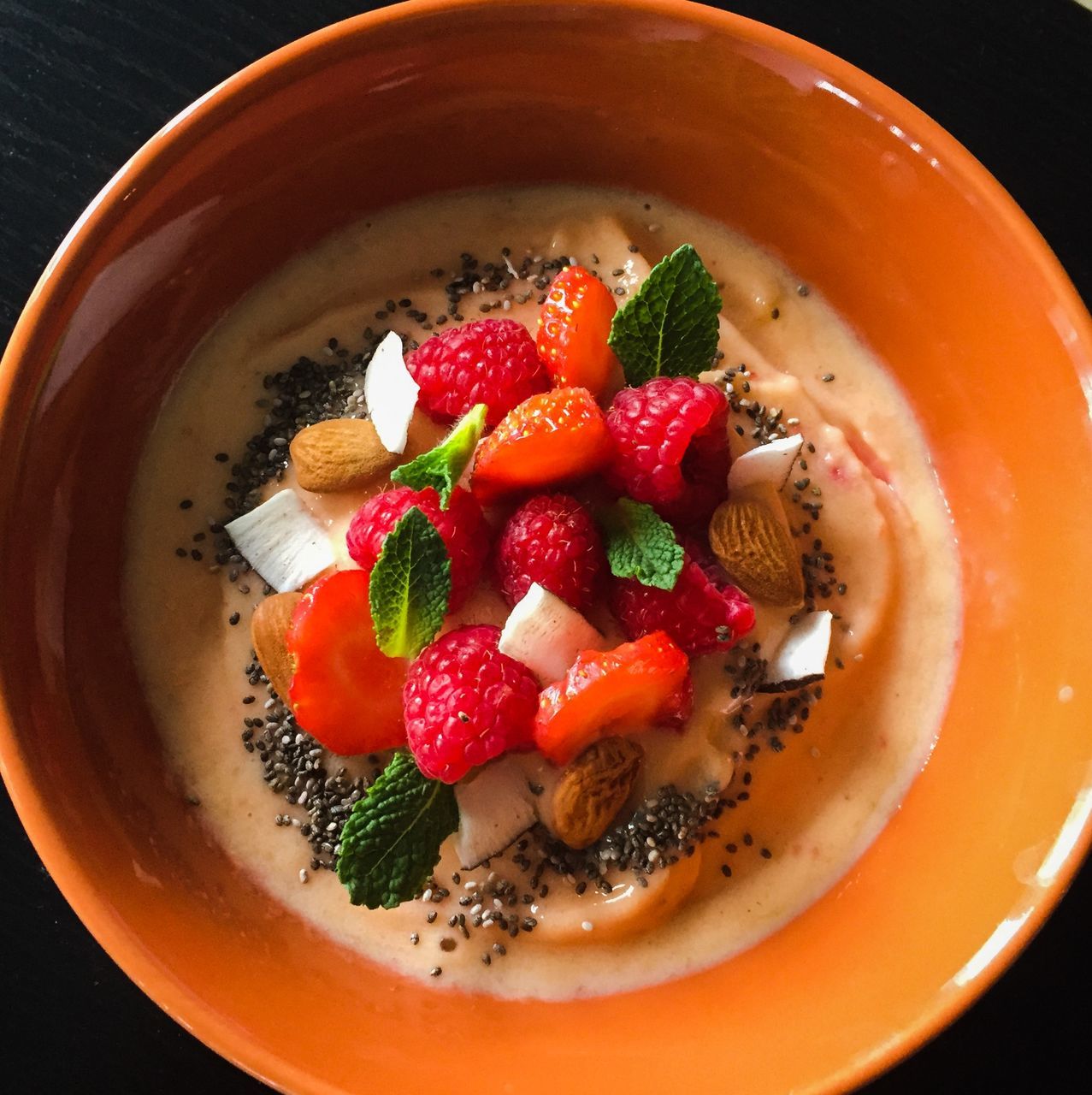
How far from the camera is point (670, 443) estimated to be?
1329 millimetres

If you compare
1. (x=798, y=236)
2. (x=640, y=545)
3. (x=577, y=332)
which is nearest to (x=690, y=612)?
(x=640, y=545)

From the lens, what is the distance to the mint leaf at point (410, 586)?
1.27 metres

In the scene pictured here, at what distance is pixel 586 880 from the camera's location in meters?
1.45

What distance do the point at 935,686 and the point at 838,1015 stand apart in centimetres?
51

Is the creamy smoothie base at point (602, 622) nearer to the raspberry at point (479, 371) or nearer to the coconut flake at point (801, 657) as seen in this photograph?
the coconut flake at point (801, 657)

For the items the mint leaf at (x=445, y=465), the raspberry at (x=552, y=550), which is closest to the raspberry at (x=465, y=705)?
the raspberry at (x=552, y=550)

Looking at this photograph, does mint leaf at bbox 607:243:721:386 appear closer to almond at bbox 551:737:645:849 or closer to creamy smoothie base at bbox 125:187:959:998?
creamy smoothie base at bbox 125:187:959:998

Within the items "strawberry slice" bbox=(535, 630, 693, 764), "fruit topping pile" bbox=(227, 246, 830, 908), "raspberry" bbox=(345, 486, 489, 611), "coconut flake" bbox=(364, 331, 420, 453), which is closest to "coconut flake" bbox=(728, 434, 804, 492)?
"fruit topping pile" bbox=(227, 246, 830, 908)

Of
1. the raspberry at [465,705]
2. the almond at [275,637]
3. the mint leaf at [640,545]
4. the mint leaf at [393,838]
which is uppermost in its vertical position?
the mint leaf at [640,545]

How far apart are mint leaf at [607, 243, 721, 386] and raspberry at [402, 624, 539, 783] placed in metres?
0.47

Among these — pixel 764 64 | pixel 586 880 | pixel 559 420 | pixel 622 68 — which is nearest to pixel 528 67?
pixel 622 68

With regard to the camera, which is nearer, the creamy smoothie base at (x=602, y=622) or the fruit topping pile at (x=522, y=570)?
the fruit topping pile at (x=522, y=570)

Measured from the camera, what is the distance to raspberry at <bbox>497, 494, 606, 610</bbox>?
4.43 ft

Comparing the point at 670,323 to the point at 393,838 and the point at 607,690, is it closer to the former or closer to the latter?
the point at 607,690
